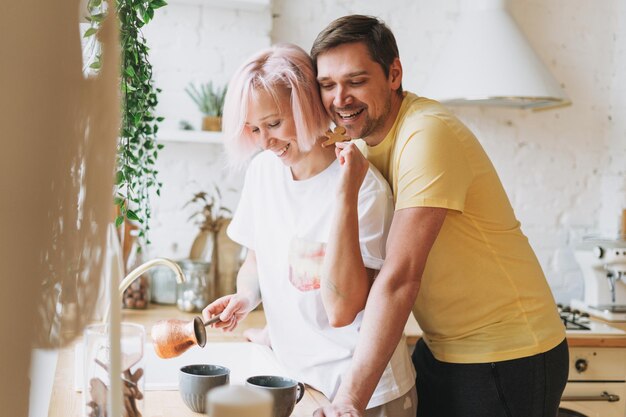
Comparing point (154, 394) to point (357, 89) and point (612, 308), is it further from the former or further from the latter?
point (612, 308)

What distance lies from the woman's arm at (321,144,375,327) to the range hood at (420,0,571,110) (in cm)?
149

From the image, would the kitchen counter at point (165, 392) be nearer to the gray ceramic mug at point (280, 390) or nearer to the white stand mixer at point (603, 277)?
the gray ceramic mug at point (280, 390)

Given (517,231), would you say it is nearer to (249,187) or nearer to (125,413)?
(249,187)

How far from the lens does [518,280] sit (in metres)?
1.53

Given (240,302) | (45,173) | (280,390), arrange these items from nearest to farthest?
(45,173) < (280,390) < (240,302)

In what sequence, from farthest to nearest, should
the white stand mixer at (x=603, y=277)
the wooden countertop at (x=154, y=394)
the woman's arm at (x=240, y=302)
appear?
the white stand mixer at (x=603, y=277), the woman's arm at (x=240, y=302), the wooden countertop at (x=154, y=394)

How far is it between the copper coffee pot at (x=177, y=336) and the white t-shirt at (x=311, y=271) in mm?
247

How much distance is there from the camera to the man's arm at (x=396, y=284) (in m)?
1.30

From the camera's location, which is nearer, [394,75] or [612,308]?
[394,75]

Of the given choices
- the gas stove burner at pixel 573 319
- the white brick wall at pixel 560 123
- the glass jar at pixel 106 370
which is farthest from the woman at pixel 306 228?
the white brick wall at pixel 560 123

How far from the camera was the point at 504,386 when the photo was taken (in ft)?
4.97

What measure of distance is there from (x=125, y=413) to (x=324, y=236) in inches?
24.2

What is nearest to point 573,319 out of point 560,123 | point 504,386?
point 560,123

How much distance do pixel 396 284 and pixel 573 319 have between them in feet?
5.20
